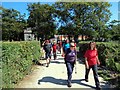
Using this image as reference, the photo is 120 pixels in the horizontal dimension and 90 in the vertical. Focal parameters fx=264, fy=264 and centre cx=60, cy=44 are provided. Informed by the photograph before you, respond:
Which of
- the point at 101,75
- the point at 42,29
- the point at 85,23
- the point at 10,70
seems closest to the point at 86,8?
the point at 85,23

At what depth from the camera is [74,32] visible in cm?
5569

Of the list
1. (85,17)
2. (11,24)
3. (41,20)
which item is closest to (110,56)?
(85,17)

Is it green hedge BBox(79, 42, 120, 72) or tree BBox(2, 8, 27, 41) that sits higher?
tree BBox(2, 8, 27, 41)

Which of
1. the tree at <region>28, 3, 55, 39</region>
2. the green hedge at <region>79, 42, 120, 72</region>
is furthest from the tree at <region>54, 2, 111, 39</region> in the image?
the green hedge at <region>79, 42, 120, 72</region>

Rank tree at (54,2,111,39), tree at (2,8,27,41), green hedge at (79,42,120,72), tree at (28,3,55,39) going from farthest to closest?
tree at (28,3,55,39) → tree at (2,8,27,41) → tree at (54,2,111,39) → green hedge at (79,42,120,72)

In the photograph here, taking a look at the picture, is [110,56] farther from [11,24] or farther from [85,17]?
[11,24]

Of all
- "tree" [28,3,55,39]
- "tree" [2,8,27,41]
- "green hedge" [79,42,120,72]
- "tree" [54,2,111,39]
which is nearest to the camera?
"green hedge" [79,42,120,72]

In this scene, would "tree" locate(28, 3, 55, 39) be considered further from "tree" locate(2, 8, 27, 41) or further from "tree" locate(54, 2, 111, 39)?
"tree" locate(54, 2, 111, 39)

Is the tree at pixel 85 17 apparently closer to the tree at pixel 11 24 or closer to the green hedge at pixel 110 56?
the tree at pixel 11 24

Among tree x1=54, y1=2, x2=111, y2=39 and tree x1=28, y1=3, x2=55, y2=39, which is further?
tree x1=28, y1=3, x2=55, y2=39

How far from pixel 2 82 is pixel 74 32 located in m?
48.8

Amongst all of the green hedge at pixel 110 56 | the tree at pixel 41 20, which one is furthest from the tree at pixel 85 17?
the green hedge at pixel 110 56

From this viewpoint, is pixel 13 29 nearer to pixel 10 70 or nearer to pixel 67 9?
pixel 67 9

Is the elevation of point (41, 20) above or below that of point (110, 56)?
above
